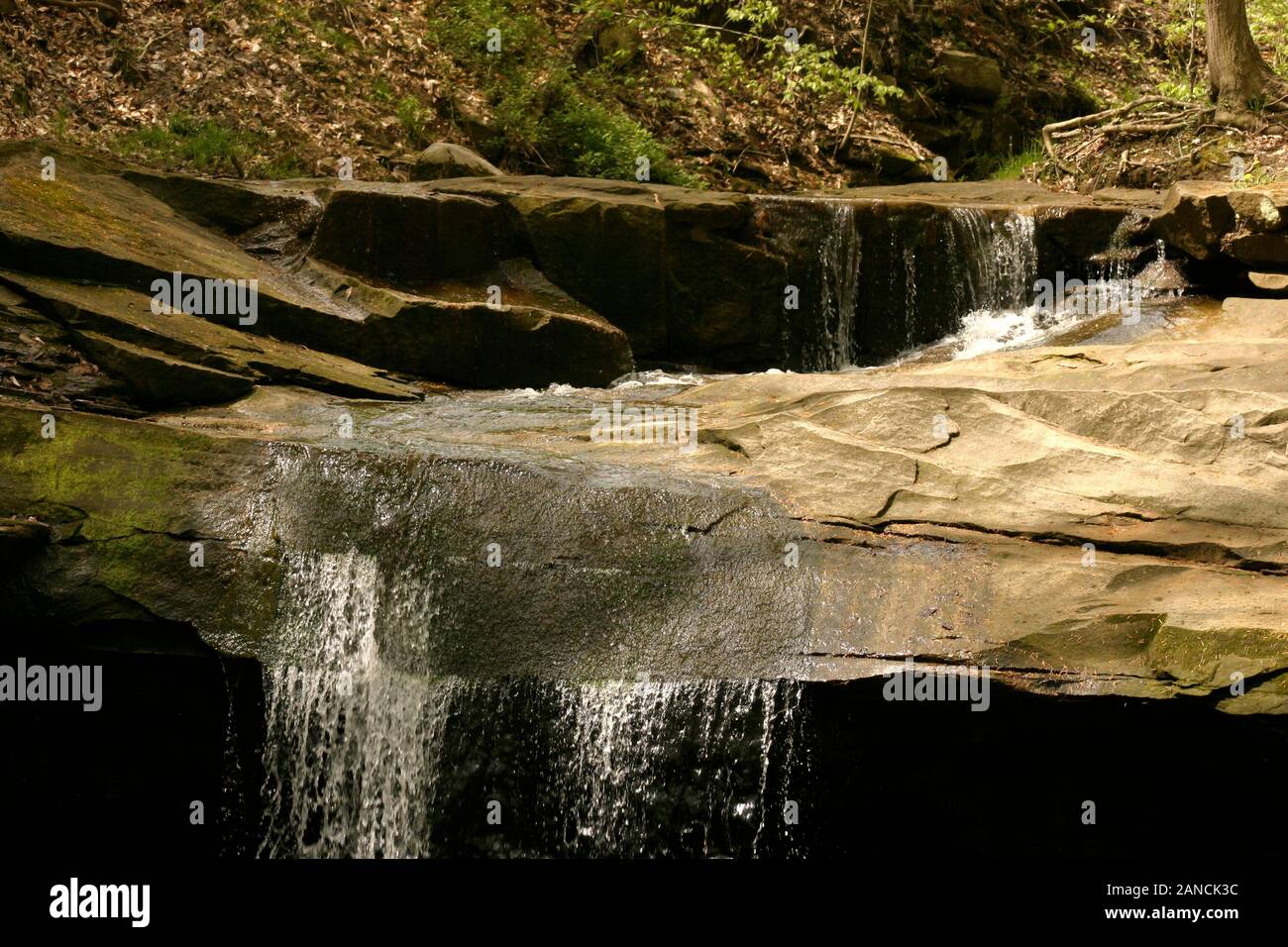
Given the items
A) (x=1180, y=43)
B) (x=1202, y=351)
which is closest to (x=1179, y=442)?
(x=1202, y=351)

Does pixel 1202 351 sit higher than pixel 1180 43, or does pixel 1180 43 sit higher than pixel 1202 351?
→ pixel 1180 43

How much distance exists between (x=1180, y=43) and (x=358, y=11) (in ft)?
39.9

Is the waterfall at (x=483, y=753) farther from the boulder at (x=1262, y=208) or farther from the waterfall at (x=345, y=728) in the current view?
the boulder at (x=1262, y=208)

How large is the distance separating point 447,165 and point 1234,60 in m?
8.75

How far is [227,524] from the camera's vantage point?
21.3ft

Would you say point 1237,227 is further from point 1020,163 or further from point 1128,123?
point 1020,163

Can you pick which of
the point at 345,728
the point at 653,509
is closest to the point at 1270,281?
the point at 653,509

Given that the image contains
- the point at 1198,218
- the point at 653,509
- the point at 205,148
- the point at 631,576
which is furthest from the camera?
the point at 205,148

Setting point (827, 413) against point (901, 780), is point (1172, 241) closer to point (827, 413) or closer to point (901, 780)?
point (827, 413)

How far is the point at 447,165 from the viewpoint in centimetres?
1271

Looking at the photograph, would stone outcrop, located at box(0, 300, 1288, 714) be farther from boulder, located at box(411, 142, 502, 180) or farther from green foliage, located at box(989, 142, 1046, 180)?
green foliage, located at box(989, 142, 1046, 180)

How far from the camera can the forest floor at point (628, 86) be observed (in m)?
13.3

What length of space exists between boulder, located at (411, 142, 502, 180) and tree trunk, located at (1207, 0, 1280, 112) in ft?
26.7
